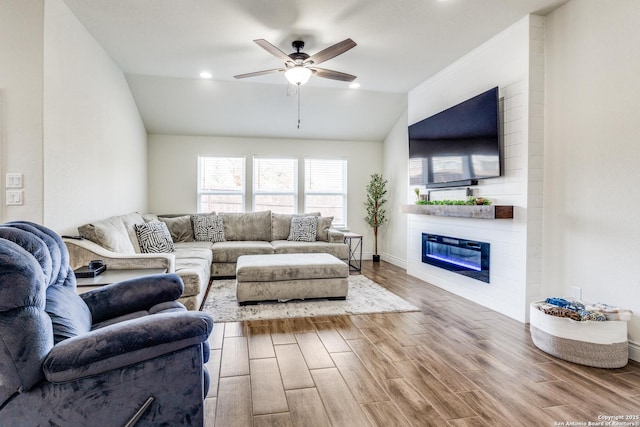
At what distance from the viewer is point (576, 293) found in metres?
2.93

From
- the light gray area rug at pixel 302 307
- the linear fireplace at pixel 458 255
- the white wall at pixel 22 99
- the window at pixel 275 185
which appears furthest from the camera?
the window at pixel 275 185

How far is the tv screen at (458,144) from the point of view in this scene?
350cm

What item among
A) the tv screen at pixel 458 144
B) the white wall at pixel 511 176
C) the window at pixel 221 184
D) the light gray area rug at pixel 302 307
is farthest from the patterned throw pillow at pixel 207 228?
the white wall at pixel 511 176

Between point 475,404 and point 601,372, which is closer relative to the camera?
point 475,404

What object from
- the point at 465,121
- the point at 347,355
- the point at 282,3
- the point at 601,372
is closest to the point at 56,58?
the point at 282,3

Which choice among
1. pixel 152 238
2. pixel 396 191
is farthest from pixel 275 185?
pixel 152 238

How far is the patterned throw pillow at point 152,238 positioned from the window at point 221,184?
1.89 meters

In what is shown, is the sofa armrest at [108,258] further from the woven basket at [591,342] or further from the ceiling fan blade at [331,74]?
the woven basket at [591,342]

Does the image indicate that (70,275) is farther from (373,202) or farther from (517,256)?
(373,202)

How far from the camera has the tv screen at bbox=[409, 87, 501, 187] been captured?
3.50m

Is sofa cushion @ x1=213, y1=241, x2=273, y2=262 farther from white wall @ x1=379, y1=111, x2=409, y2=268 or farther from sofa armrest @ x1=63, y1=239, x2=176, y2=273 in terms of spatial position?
white wall @ x1=379, y1=111, x2=409, y2=268

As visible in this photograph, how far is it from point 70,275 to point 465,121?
3796mm

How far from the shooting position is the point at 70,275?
1789 millimetres

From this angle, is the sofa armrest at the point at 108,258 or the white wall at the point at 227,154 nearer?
the sofa armrest at the point at 108,258
